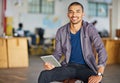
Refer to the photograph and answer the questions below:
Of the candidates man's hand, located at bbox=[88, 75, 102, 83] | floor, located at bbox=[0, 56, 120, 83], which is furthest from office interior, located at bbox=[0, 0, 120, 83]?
man's hand, located at bbox=[88, 75, 102, 83]

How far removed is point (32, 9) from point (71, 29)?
9129mm

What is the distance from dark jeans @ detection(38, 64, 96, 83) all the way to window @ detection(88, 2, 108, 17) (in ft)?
35.2

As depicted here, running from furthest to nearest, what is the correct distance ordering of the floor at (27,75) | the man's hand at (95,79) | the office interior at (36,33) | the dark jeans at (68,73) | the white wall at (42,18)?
the white wall at (42,18), the office interior at (36,33), the floor at (27,75), the dark jeans at (68,73), the man's hand at (95,79)

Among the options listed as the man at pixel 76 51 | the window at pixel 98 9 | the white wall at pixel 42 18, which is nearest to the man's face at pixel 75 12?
the man at pixel 76 51

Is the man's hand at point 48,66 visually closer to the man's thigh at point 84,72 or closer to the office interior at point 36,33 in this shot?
the man's thigh at point 84,72

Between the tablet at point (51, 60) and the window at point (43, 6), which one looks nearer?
the tablet at point (51, 60)

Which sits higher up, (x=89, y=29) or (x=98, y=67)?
(x=89, y=29)

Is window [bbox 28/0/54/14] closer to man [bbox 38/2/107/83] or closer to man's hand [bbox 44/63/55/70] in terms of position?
man [bbox 38/2/107/83]

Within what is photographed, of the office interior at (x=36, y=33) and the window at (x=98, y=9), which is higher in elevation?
the window at (x=98, y=9)

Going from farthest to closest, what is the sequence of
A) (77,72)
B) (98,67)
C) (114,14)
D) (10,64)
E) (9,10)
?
(9,10) < (114,14) < (10,64) < (77,72) < (98,67)

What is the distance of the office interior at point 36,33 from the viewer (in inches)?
229

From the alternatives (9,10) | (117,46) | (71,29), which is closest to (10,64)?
(117,46)

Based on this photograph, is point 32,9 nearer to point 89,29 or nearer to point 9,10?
point 9,10

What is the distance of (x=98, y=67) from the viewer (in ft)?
6.85
